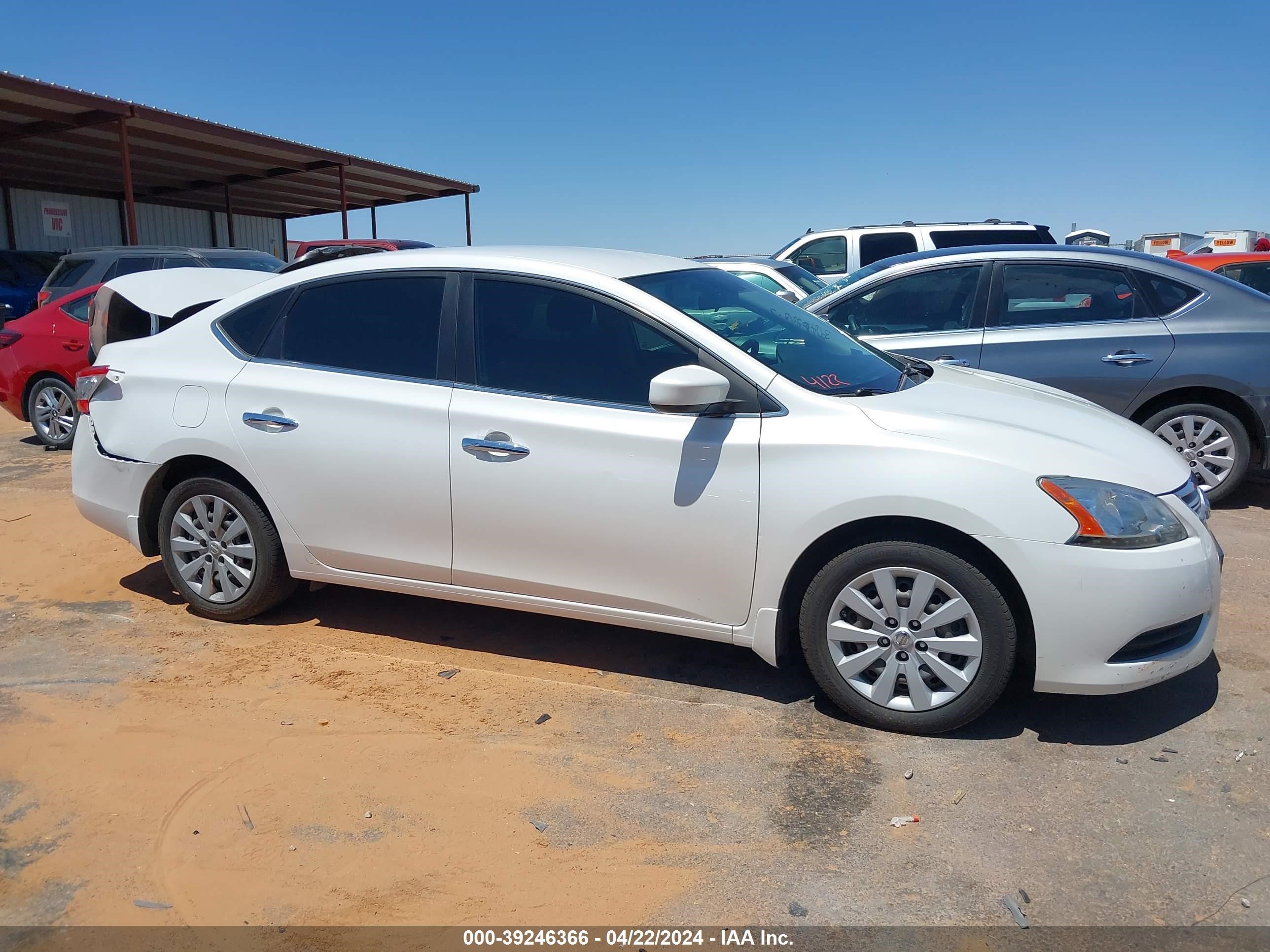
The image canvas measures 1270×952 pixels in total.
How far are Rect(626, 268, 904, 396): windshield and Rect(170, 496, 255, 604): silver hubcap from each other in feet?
7.20

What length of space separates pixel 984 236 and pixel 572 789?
35.9 ft

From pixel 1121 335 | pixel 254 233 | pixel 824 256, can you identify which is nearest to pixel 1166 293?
pixel 1121 335

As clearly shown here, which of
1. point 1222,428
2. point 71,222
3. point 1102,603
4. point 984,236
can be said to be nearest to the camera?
point 1102,603

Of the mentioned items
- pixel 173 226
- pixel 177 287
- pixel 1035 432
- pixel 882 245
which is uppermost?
pixel 173 226

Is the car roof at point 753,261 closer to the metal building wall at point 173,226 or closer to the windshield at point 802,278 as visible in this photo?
the windshield at point 802,278

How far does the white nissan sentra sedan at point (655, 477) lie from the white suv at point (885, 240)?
8.53m

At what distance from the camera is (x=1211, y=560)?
3.45m

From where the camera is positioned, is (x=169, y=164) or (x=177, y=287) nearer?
(x=177, y=287)

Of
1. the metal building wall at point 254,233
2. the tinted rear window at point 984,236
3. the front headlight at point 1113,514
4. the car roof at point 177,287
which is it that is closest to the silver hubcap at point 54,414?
the car roof at point 177,287

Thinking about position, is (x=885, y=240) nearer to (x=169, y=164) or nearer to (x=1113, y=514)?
(x=1113, y=514)

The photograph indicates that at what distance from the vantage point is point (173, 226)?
2744 centimetres

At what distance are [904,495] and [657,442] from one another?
36.2 inches

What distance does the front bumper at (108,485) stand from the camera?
185 inches

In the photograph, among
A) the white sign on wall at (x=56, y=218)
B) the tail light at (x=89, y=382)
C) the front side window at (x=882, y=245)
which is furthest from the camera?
the white sign on wall at (x=56, y=218)
